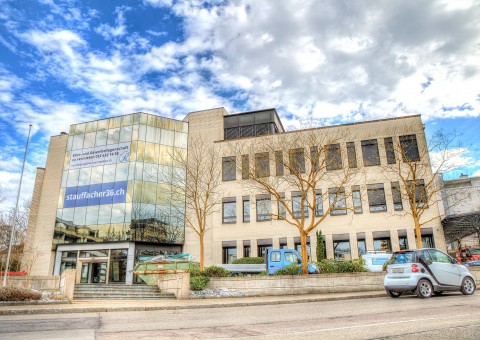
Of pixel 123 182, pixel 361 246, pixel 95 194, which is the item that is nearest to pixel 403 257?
pixel 361 246

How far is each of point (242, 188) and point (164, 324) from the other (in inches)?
982

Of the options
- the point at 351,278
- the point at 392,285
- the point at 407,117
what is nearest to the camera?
the point at 392,285

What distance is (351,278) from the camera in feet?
59.5

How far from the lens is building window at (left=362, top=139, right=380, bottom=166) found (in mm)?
30547

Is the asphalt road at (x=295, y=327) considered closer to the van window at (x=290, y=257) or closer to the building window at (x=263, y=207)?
the van window at (x=290, y=257)

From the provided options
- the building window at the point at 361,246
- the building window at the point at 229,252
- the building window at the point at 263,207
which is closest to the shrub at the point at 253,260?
the building window at the point at 229,252

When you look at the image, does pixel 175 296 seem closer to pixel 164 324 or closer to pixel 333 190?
pixel 164 324

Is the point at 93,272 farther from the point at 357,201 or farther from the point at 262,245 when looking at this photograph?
the point at 357,201

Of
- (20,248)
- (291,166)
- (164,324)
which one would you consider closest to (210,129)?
(291,166)

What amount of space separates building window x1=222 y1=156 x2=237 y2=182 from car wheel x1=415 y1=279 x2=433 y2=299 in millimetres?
22874

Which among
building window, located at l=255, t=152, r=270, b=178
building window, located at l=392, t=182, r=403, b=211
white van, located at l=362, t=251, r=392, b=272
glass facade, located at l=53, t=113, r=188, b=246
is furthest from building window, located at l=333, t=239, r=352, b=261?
glass facade, located at l=53, t=113, r=188, b=246

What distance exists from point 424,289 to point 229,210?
22.2 metres

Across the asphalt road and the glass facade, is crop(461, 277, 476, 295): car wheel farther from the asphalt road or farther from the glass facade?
the glass facade

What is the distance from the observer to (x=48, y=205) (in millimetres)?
36125
